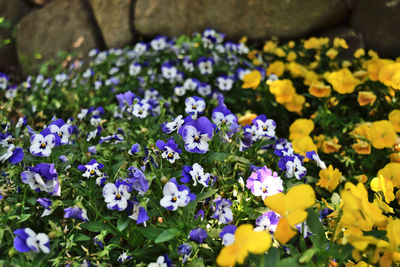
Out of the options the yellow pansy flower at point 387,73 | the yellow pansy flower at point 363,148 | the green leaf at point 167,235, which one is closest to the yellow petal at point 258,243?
the green leaf at point 167,235

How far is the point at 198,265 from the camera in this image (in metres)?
1.13

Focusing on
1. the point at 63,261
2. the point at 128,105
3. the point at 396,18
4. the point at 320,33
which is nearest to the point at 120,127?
the point at 128,105

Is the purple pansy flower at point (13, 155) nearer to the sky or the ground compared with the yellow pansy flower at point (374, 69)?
nearer to the sky

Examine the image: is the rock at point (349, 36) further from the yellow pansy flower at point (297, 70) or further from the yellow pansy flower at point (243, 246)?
the yellow pansy flower at point (243, 246)

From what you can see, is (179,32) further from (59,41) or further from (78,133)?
(78,133)

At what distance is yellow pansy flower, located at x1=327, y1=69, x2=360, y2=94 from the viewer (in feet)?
7.59

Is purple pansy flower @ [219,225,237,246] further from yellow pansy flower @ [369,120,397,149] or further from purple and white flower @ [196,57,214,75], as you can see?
purple and white flower @ [196,57,214,75]

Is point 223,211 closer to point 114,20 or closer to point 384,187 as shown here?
point 384,187

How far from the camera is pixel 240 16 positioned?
3262mm

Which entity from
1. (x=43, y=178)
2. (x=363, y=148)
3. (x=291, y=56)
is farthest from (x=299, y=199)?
(x=291, y=56)

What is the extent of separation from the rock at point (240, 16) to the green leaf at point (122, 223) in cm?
243

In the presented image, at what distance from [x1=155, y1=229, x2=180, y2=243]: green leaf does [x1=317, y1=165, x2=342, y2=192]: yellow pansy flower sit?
892mm

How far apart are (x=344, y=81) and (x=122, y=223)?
1720 millimetres

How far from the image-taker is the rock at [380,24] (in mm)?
2912
